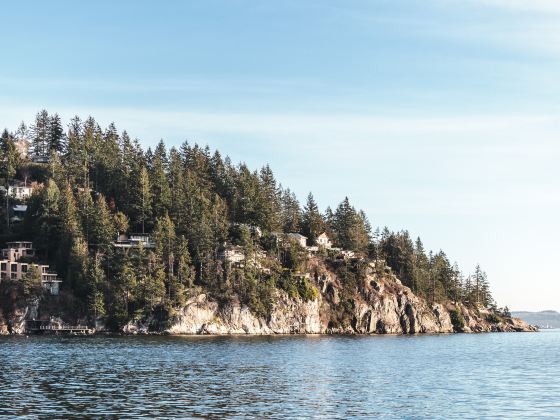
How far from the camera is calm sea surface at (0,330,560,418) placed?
50.6m

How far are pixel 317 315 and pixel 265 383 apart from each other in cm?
11099

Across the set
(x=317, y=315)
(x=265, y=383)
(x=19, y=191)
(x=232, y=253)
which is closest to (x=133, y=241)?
(x=232, y=253)

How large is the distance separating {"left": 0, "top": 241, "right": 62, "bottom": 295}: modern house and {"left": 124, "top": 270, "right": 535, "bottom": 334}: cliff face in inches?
820

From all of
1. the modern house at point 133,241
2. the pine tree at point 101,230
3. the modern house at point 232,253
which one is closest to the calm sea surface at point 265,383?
the pine tree at point 101,230

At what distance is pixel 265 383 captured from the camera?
217 feet

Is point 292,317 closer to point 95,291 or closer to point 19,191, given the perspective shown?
point 95,291

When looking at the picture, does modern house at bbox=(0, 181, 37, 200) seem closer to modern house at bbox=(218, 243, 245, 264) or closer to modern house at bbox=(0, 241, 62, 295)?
modern house at bbox=(0, 241, 62, 295)

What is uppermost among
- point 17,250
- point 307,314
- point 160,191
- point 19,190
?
point 19,190

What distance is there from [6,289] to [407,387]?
109289 millimetres

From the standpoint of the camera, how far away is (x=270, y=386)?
64.1 metres

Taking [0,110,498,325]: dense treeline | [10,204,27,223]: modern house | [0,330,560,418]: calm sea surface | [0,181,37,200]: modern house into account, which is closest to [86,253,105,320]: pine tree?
[0,110,498,325]: dense treeline

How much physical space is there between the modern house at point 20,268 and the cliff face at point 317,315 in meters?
20.8

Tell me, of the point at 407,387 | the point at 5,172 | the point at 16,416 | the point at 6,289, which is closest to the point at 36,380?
the point at 16,416

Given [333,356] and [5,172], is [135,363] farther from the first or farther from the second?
[5,172]
